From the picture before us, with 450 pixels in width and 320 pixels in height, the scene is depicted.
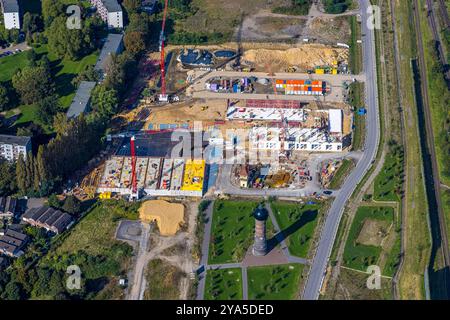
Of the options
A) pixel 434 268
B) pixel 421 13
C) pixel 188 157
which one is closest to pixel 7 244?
pixel 188 157

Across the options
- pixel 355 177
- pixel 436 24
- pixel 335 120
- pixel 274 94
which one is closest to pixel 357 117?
pixel 335 120

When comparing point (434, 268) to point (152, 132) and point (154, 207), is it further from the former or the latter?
point (152, 132)

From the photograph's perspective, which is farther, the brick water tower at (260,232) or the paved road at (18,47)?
the paved road at (18,47)

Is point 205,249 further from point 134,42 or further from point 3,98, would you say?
point 134,42

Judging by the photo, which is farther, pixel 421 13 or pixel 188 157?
pixel 421 13

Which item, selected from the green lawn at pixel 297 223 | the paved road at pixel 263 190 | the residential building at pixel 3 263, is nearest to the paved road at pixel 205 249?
the paved road at pixel 263 190

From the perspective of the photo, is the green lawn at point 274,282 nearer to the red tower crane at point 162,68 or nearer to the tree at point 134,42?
the red tower crane at point 162,68

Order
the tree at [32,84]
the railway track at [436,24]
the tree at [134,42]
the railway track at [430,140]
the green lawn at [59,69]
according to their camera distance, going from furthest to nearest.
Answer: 1. the railway track at [436,24]
2. the tree at [134,42]
3. the tree at [32,84]
4. the green lawn at [59,69]
5. the railway track at [430,140]
